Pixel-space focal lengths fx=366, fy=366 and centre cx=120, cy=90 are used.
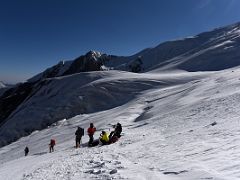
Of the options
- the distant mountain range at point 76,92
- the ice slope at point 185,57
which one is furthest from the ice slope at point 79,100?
the ice slope at point 185,57

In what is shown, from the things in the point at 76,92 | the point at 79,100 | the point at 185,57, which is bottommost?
the point at 79,100

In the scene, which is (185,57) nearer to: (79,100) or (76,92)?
(76,92)

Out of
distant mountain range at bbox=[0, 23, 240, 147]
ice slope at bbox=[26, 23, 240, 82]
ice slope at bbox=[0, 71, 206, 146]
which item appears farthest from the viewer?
ice slope at bbox=[26, 23, 240, 82]

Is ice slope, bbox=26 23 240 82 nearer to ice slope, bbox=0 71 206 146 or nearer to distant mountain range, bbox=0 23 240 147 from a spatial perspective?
distant mountain range, bbox=0 23 240 147

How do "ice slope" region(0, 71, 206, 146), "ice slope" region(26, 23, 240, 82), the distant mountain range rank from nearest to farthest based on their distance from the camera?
"ice slope" region(0, 71, 206, 146) < the distant mountain range < "ice slope" region(26, 23, 240, 82)

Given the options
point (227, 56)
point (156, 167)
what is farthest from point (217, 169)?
point (227, 56)

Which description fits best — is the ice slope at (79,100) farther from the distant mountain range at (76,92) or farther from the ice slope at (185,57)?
the ice slope at (185,57)

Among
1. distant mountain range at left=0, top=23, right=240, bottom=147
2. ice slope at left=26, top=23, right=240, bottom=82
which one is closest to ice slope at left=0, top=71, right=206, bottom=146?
distant mountain range at left=0, top=23, right=240, bottom=147

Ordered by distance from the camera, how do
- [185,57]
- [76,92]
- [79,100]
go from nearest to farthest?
[79,100] → [76,92] → [185,57]

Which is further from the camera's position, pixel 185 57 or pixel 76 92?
pixel 185 57

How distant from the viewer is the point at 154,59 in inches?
6275

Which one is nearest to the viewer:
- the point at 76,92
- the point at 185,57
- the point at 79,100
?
the point at 79,100

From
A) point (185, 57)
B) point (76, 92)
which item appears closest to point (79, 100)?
point (76, 92)

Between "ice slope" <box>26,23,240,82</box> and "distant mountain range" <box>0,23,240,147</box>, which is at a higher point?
"ice slope" <box>26,23,240,82</box>
